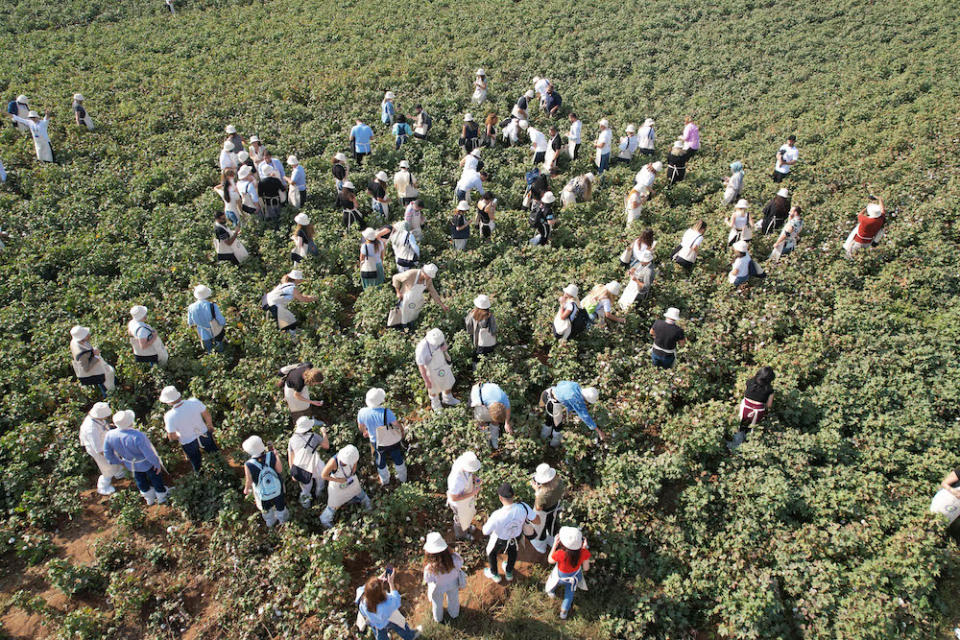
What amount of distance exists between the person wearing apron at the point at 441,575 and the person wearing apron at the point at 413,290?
497 centimetres

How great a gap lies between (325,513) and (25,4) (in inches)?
1377

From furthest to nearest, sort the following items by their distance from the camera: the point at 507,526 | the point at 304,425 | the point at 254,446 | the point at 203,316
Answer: the point at 203,316, the point at 304,425, the point at 254,446, the point at 507,526

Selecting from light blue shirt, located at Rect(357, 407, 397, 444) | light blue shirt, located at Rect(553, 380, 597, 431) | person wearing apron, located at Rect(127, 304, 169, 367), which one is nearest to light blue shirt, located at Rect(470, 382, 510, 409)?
light blue shirt, located at Rect(553, 380, 597, 431)

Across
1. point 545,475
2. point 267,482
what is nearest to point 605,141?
point 545,475

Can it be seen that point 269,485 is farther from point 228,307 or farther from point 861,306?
point 861,306

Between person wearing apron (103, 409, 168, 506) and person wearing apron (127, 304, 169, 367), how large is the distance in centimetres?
224

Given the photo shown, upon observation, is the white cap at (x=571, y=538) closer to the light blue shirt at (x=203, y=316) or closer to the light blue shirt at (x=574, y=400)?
the light blue shirt at (x=574, y=400)

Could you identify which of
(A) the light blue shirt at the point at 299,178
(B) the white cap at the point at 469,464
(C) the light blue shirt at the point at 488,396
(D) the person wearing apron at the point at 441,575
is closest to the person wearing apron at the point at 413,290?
(C) the light blue shirt at the point at 488,396

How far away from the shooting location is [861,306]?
12.1 meters

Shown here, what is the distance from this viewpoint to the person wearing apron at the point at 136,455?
8.98m

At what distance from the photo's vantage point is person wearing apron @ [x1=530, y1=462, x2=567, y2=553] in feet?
26.8

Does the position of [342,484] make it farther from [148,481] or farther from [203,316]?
A: [203,316]

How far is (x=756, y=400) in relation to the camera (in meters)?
9.60

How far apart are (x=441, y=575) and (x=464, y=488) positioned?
3.99 feet
